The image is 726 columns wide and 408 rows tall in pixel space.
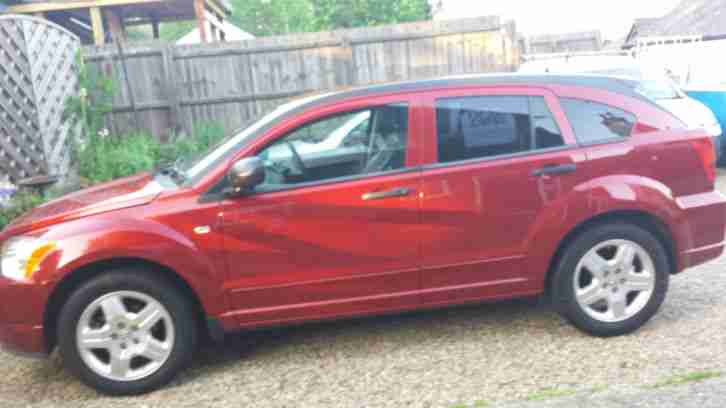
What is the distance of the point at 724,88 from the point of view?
10555 millimetres

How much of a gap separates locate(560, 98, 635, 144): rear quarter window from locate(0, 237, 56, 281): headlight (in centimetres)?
323

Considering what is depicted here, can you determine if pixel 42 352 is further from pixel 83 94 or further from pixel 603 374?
pixel 83 94

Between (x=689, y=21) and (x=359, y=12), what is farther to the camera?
(x=359, y=12)

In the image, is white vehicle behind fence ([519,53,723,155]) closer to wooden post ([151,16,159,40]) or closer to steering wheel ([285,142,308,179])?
steering wheel ([285,142,308,179])

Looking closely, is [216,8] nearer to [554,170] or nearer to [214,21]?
[214,21]

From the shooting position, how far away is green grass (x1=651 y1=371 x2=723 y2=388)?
12.2ft

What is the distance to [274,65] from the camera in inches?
467

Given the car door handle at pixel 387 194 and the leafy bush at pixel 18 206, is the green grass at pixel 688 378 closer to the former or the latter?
the car door handle at pixel 387 194

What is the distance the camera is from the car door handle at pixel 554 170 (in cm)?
439

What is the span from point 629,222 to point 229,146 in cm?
259

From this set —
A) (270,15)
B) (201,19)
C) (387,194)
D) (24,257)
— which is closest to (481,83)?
(387,194)

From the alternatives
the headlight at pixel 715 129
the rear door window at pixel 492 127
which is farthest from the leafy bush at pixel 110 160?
the headlight at pixel 715 129

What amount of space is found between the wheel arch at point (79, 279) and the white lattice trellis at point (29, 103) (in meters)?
4.95

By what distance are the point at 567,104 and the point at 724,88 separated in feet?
24.0
